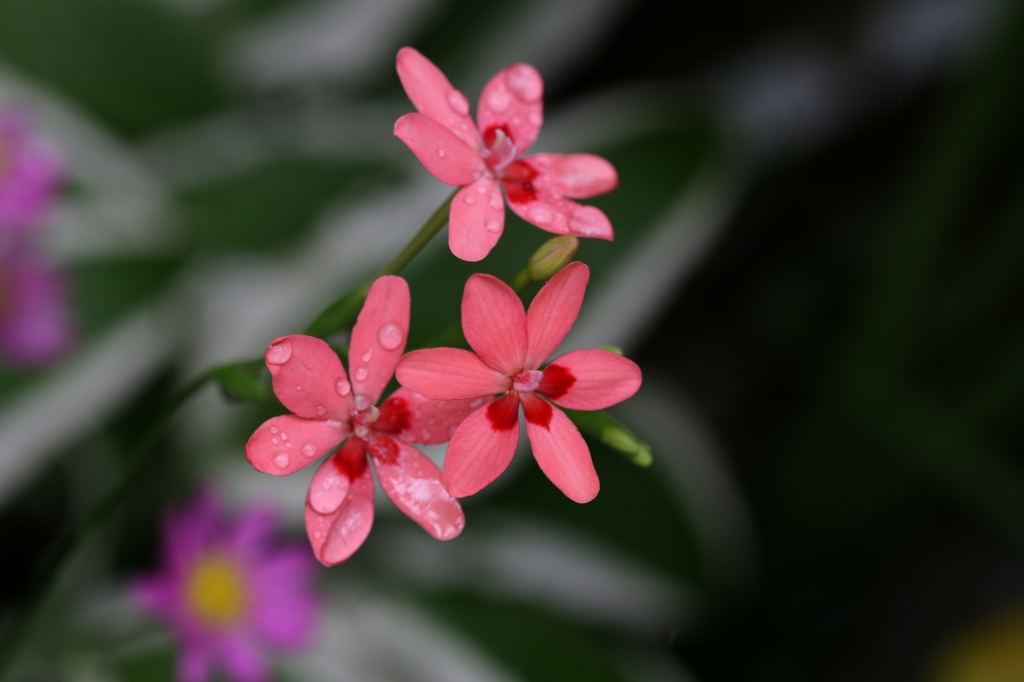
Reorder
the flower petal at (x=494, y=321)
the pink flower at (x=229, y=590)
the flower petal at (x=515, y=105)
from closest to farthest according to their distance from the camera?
the flower petal at (x=494, y=321) → the flower petal at (x=515, y=105) → the pink flower at (x=229, y=590)

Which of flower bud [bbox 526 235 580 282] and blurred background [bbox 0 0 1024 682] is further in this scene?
blurred background [bbox 0 0 1024 682]

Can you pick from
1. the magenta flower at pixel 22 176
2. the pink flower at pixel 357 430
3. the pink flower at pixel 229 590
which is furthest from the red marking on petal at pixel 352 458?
the magenta flower at pixel 22 176

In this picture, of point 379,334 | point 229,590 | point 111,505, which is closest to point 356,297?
point 379,334

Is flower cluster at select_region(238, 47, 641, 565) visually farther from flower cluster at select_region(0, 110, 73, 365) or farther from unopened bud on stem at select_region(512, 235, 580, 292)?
flower cluster at select_region(0, 110, 73, 365)

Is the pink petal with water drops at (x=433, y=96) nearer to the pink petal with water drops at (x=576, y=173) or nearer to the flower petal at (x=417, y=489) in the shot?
the pink petal with water drops at (x=576, y=173)

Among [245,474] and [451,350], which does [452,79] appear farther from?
[451,350]

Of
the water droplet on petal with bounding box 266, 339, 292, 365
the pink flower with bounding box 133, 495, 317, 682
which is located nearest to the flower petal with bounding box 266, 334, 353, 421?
the water droplet on petal with bounding box 266, 339, 292, 365
